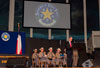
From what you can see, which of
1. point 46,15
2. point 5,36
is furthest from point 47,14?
point 5,36

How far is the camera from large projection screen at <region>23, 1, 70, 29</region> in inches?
454

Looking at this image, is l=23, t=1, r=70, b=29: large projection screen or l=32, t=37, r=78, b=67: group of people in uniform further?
l=23, t=1, r=70, b=29: large projection screen

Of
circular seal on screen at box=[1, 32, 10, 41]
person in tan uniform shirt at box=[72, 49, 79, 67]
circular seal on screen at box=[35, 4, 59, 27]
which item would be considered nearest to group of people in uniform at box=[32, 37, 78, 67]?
person in tan uniform shirt at box=[72, 49, 79, 67]

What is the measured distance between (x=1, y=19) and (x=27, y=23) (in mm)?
1881

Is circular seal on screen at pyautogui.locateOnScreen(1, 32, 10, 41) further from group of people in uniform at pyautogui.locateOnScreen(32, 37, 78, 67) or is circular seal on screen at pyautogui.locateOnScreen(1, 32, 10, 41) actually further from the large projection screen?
the large projection screen

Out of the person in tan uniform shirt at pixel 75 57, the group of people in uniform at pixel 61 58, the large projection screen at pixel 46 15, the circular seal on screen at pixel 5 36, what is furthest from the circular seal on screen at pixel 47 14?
the person in tan uniform shirt at pixel 75 57

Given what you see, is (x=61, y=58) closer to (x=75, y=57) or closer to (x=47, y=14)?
(x=75, y=57)

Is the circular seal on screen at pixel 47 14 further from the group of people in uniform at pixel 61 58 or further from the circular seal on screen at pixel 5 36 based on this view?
the circular seal on screen at pixel 5 36

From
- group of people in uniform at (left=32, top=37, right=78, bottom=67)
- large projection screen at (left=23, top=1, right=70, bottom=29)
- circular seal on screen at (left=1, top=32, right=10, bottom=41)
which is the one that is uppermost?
large projection screen at (left=23, top=1, right=70, bottom=29)

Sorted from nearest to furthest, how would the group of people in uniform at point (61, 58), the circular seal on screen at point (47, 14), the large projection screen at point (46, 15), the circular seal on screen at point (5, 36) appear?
the group of people in uniform at point (61, 58) → the circular seal on screen at point (5, 36) → the large projection screen at point (46, 15) → the circular seal on screen at point (47, 14)

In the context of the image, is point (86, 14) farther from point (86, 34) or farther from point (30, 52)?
point (30, 52)

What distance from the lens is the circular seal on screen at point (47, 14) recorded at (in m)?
11.8

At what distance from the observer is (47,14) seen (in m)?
12.0

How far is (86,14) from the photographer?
12602 millimetres
